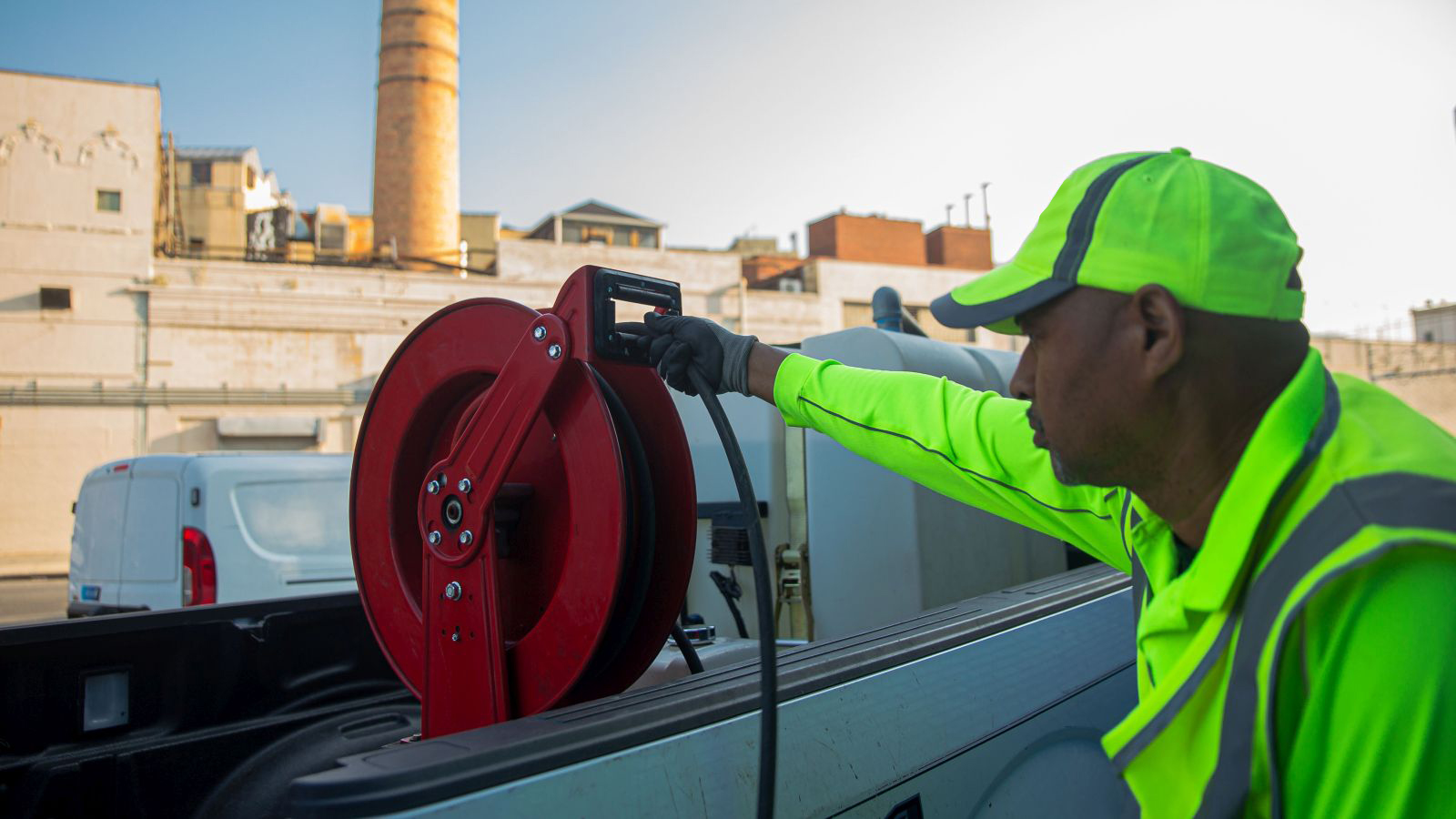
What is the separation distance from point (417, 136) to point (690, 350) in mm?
31758

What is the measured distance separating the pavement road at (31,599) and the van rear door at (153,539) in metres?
5.59

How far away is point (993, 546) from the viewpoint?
3523mm

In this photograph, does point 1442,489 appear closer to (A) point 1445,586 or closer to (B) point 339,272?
(A) point 1445,586

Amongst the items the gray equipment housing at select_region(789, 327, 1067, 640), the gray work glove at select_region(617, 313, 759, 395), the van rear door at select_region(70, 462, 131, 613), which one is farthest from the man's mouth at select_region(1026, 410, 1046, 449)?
the van rear door at select_region(70, 462, 131, 613)

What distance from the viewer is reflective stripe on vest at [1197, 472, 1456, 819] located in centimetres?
104

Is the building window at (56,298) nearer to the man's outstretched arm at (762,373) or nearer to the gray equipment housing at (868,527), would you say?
the gray equipment housing at (868,527)

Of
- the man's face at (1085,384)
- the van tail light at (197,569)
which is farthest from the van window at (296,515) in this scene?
the man's face at (1085,384)

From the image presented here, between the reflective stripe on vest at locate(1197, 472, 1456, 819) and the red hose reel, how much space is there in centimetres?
106

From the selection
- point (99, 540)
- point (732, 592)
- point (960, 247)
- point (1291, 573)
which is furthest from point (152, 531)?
point (960, 247)

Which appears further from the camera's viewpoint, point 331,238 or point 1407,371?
point 1407,371

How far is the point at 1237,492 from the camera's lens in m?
1.20

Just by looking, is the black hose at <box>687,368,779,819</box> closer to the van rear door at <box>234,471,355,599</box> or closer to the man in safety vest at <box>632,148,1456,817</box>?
the man in safety vest at <box>632,148,1456,817</box>

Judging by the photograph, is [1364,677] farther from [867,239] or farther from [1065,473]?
[867,239]

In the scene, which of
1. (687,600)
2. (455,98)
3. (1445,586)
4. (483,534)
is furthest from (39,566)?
(1445,586)
